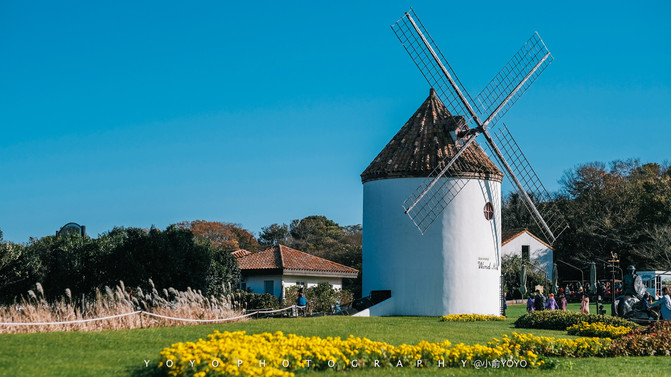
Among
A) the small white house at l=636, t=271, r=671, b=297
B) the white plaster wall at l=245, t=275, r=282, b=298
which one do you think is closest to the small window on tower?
the white plaster wall at l=245, t=275, r=282, b=298

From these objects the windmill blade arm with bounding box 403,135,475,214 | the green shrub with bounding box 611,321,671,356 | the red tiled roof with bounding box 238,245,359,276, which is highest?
the windmill blade arm with bounding box 403,135,475,214

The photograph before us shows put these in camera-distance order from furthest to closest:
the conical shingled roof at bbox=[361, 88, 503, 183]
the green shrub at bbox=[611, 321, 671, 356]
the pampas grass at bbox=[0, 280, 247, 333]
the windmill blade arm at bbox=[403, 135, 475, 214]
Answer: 1. the conical shingled roof at bbox=[361, 88, 503, 183]
2. the windmill blade arm at bbox=[403, 135, 475, 214]
3. the pampas grass at bbox=[0, 280, 247, 333]
4. the green shrub at bbox=[611, 321, 671, 356]

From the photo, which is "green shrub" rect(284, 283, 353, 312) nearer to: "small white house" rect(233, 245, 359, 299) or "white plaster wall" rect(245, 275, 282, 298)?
"small white house" rect(233, 245, 359, 299)

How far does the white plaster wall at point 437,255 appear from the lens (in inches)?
1088

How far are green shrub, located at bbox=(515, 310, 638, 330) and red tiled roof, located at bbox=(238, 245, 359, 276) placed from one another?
70.6ft

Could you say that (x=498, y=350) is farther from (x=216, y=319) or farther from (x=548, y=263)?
(x=548, y=263)

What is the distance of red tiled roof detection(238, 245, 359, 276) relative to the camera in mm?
42719

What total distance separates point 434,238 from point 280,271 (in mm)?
16104

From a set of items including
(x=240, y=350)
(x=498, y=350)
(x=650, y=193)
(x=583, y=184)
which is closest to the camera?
(x=240, y=350)

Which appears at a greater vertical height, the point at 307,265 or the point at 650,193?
the point at 650,193

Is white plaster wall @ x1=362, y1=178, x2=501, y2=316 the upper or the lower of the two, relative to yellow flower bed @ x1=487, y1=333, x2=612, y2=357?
upper

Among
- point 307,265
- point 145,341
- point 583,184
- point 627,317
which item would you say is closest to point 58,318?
point 145,341

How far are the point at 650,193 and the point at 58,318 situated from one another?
45.2 meters

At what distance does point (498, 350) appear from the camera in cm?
1248
